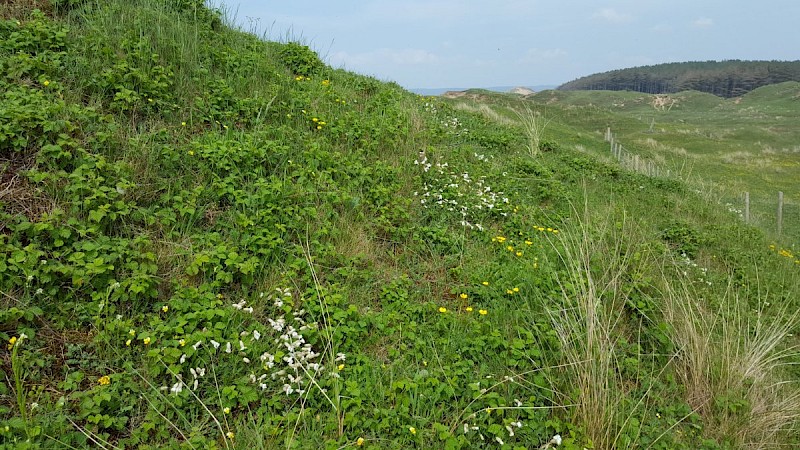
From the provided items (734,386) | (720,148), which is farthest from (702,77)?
(734,386)

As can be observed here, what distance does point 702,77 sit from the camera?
12400 centimetres

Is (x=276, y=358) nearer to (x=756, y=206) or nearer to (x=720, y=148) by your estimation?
(x=756, y=206)

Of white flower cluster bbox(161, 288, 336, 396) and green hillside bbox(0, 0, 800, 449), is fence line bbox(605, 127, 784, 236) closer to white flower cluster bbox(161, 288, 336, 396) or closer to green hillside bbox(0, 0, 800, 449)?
green hillside bbox(0, 0, 800, 449)

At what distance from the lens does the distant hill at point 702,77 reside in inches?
4427

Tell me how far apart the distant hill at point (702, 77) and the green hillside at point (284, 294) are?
138 meters

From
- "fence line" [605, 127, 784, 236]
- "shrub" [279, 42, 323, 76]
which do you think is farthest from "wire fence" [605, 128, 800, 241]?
"shrub" [279, 42, 323, 76]

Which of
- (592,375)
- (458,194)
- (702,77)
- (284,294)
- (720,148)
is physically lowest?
(592,375)

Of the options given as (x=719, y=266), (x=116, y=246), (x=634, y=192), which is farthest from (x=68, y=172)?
(x=634, y=192)

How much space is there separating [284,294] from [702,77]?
154579mm

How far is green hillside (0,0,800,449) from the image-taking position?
279 centimetres

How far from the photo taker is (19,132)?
11.6ft

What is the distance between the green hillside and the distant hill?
138163 millimetres

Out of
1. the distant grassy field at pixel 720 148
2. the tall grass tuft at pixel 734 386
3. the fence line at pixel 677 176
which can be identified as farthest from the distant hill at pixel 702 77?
the tall grass tuft at pixel 734 386

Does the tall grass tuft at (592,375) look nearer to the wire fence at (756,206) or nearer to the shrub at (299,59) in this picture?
the shrub at (299,59)
